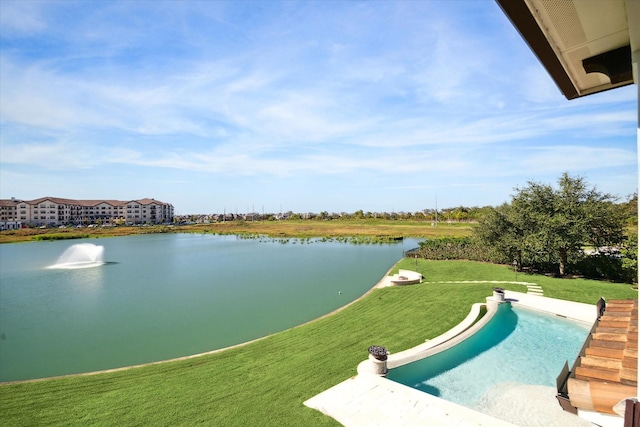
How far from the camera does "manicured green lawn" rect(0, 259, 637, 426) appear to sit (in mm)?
6590

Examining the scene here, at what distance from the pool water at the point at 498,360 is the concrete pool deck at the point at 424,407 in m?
0.48

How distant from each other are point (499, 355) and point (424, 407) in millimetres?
4700

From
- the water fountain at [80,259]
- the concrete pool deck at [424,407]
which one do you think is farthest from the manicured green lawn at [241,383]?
the water fountain at [80,259]

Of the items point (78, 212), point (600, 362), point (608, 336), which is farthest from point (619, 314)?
point (78, 212)

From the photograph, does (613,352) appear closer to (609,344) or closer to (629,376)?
(609,344)

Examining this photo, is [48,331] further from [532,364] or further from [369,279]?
[532,364]

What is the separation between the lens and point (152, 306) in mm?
16781

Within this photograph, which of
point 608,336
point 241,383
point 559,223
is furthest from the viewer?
point 559,223

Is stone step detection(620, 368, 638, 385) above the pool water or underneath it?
above

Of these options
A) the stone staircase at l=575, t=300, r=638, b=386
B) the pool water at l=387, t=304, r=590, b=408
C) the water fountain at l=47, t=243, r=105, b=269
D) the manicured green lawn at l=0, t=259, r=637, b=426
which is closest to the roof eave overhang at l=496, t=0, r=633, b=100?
the stone staircase at l=575, t=300, r=638, b=386

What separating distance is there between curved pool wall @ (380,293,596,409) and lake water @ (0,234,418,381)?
19.5 feet

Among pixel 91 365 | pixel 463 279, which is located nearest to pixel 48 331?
pixel 91 365

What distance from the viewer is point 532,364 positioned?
9.08m

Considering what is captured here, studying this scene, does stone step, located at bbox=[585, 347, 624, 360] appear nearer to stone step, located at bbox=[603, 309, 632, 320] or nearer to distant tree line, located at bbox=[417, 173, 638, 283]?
stone step, located at bbox=[603, 309, 632, 320]
